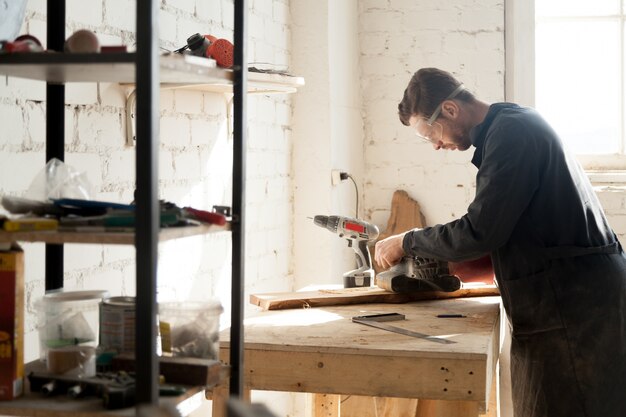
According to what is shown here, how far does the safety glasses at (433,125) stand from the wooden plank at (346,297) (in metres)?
0.53

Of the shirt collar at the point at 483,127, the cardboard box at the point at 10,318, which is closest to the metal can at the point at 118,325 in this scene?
the cardboard box at the point at 10,318

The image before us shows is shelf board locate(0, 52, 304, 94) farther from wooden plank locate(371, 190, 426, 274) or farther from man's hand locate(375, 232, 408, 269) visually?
wooden plank locate(371, 190, 426, 274)

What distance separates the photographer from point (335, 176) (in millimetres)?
4051

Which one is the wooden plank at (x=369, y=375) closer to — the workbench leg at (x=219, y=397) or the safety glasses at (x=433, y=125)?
the workbench leg at (x=219, y=397)

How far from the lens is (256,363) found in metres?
2.36

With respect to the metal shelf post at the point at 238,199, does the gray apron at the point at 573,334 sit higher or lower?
lower

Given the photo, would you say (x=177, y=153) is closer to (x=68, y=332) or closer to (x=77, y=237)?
(x=68, y=332)

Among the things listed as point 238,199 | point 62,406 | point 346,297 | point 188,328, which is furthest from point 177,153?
point 62,406

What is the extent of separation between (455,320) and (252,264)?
1161mm

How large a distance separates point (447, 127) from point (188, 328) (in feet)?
4.74

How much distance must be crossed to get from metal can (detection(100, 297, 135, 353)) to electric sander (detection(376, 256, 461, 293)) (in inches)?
56.2

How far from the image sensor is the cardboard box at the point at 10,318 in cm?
154

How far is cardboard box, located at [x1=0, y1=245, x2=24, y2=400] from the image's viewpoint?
5.07ft

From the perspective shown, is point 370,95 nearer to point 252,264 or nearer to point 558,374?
point 252,264
